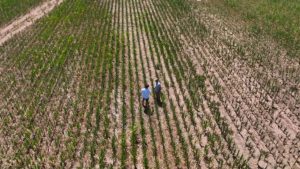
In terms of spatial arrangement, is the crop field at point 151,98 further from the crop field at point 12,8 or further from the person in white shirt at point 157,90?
the crop field at point 12,8

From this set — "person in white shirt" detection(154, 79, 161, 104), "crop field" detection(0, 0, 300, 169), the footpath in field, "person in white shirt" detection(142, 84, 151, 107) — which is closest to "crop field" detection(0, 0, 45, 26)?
the footpath in field

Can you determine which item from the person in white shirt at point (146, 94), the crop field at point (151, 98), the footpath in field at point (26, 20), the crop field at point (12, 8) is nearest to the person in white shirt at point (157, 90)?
the crop field at point (151, 98)

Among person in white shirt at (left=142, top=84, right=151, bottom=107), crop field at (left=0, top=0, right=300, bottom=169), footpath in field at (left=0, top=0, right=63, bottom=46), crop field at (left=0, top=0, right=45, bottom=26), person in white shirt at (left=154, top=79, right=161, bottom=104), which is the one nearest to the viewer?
crop field at (left=0, top=0, right=300, bottom=169)

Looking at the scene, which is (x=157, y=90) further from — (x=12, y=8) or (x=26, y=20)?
(x=12, y=8)

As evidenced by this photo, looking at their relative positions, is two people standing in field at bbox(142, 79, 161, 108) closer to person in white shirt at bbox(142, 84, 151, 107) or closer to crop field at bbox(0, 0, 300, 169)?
person in white shirt at bbox(142, 84, 151, 107)

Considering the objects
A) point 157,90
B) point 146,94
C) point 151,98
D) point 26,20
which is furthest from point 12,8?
point 146,94

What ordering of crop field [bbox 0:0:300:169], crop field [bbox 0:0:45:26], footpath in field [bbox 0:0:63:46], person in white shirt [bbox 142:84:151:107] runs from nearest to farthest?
crop field [bbox 0:0:300:169]
person in white shirt [bbox 142:84:151:107]
footpath in field [bbox 0:0:63:46]
crop field [bbox 0:0:45:26]

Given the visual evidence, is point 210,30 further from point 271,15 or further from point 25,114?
point 25,114
